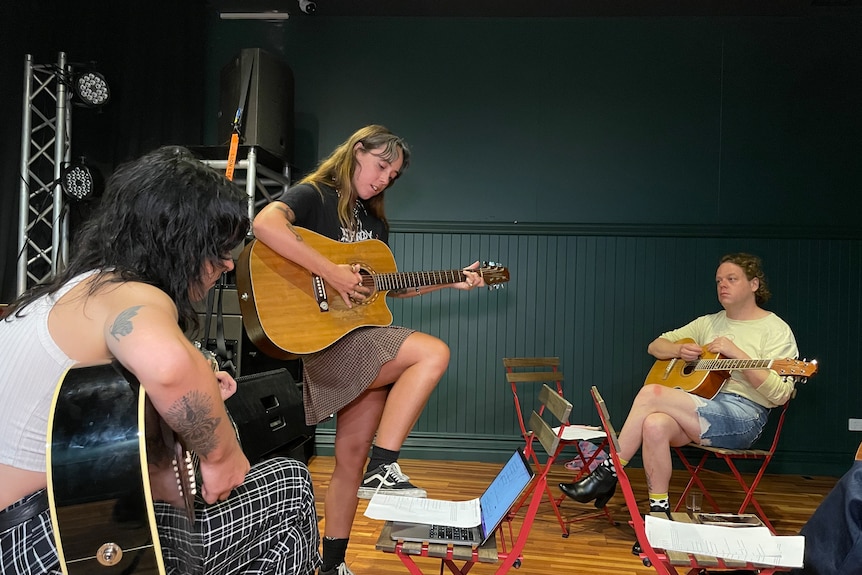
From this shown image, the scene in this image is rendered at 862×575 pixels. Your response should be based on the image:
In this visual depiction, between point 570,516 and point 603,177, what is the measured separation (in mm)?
2540

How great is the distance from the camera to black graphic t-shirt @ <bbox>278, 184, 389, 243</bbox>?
2.11 meters

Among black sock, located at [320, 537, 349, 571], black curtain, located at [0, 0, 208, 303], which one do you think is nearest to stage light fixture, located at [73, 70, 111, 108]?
black curtain, located at [0, 0, 208, 303]

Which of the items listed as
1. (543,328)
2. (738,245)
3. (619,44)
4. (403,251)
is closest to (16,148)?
(403,251)

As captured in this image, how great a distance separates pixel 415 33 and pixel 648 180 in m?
2.14

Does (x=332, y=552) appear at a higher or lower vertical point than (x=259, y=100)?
lower

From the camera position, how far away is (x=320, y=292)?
2.15m

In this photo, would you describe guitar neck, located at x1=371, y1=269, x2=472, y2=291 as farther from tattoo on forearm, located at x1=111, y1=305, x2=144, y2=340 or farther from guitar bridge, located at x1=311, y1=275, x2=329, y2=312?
tattoo on forearm, located at x1=111, y1=305, x2=144, y2=340

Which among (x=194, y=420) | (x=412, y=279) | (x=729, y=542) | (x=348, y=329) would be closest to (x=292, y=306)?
(x=348, y=329)

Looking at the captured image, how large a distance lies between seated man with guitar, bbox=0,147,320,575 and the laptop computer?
0.42 meters

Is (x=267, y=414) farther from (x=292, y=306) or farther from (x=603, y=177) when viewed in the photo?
(x=603, y=177)

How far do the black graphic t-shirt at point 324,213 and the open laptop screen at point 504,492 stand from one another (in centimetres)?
102

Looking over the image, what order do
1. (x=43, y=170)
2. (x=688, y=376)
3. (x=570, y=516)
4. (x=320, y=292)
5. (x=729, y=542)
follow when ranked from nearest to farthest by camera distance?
(x=729, y=542) → (x=320, y=292) → (x=688, y=376) → (x=570, y=516) → (x=43, y=170)

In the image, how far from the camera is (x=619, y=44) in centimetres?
464

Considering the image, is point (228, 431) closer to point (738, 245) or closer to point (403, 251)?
point (403, 251)
